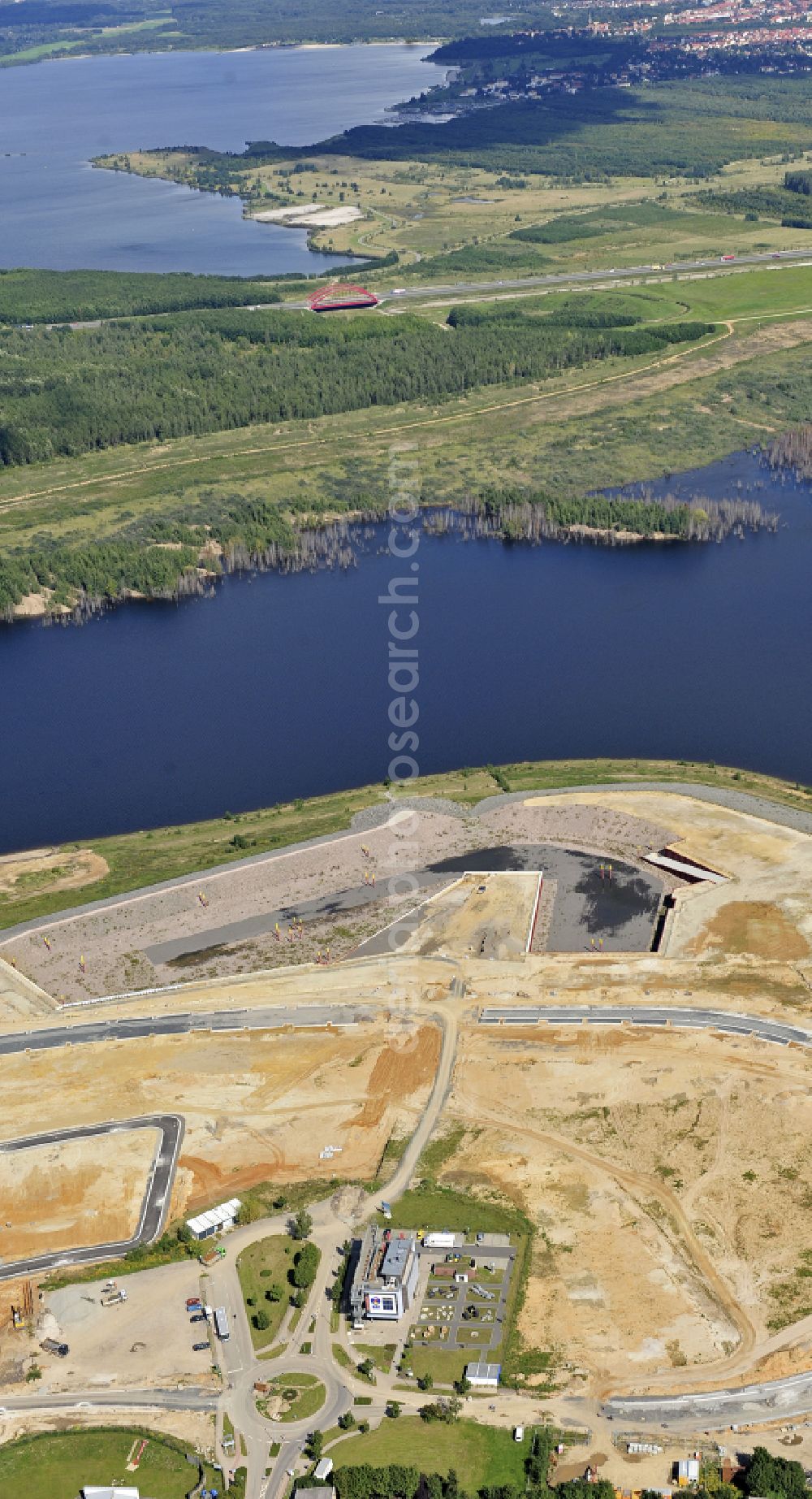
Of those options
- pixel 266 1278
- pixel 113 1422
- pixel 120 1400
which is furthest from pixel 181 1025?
pixel 113 1422

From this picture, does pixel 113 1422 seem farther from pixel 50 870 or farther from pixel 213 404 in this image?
pixel 213 404

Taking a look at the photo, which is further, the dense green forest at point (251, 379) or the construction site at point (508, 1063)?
the dense green forest at point (251, 379)

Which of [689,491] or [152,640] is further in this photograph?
[689,491]

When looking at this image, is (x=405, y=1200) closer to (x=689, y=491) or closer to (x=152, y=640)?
(x=152, y=640)

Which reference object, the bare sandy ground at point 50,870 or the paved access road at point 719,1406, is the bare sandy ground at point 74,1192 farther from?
the bare sandy ground at point 50,870

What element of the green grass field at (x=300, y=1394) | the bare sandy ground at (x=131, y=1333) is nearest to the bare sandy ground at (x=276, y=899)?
the bare sandy ground at (x=131, y=1333)

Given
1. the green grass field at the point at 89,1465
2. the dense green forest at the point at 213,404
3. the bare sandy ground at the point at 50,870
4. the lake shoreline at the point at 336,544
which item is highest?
the dense green forest at the point at 213,404

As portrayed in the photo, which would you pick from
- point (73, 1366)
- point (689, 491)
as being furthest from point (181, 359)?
point (73, 1366)
